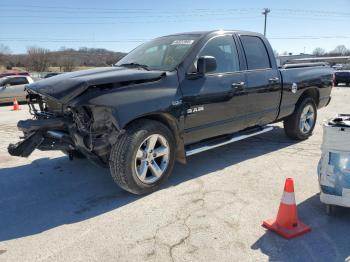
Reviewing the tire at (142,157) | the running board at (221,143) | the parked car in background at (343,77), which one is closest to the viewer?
the tire at (142,157)

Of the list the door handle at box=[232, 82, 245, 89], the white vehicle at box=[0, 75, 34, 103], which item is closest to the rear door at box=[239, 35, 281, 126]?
the door handle at box=[232, 82, 245, 89]

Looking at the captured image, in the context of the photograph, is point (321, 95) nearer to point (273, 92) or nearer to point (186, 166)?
point (273, 92)

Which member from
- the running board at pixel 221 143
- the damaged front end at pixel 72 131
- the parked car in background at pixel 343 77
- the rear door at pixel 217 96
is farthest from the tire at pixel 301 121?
the parked car in background at pixel 343 77

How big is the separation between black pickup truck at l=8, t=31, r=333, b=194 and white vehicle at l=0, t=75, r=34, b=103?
1375 cm

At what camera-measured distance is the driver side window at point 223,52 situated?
5062 millimetres

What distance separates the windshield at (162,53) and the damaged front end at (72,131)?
127 cm

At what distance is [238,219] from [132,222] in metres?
1.07

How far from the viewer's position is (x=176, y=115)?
4492 millimetres

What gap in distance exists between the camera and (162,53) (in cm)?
516

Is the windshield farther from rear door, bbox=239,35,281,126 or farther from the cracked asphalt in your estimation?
the cracked asphalt

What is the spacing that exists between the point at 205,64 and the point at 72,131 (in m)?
1.83

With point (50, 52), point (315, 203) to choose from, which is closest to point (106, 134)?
point (315, 203)

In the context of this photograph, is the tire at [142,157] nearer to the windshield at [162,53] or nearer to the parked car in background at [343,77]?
the windshield at [162,53]

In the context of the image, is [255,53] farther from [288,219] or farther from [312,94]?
[288,219]
